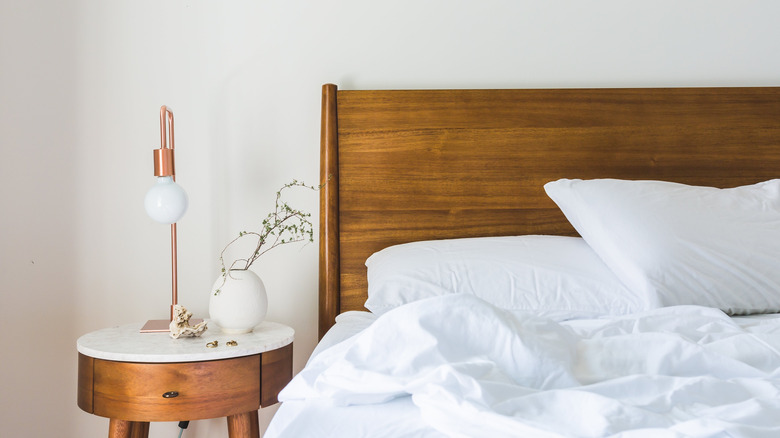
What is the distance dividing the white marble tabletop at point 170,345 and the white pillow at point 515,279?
10.3 inches

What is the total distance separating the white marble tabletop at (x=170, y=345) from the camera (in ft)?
4.42

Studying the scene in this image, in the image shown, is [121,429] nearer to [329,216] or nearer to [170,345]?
[170,345]

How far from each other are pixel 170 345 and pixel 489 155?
0.97 meters

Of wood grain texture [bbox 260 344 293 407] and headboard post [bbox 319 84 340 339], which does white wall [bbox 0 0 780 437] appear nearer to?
headboard post [bbox 319 84 340 339]

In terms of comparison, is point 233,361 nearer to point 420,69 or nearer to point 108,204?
point 108,204

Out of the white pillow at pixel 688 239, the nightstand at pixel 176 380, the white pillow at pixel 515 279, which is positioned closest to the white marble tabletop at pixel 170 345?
the nightstand at pixel 176 380

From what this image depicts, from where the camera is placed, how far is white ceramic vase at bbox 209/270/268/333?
1.53m

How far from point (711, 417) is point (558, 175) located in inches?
48.1

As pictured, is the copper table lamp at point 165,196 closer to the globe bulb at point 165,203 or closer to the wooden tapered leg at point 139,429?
the globe bulb at point 165,203

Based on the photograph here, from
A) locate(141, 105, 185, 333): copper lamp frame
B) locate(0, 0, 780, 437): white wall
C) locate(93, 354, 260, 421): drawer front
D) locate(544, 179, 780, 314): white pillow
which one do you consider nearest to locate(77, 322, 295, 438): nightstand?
locate(93, 354, 260, 421): drawer front

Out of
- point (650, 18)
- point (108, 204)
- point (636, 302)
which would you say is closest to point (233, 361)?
point (108, 204)

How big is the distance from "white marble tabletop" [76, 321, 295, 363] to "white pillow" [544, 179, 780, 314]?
2.54ft

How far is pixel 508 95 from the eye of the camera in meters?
1.86

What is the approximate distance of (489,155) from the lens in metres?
1.83
